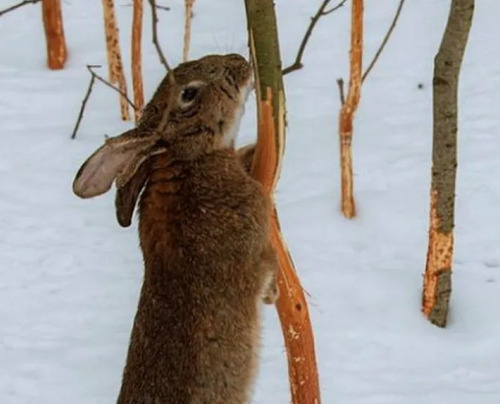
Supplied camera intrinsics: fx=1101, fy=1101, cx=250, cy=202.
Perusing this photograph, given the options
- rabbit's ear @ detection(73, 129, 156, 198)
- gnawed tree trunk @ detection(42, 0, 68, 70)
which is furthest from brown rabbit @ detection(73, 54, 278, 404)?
gnawed tree trunk @ detection(42, 0, 68, 70)

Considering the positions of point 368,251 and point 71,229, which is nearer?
point 368,251

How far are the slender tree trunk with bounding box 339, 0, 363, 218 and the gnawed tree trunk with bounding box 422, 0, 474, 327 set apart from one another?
82cm

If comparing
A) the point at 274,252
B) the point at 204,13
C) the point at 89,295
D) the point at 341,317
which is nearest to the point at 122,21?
the point at 204,13

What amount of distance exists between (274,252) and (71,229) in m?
2.92

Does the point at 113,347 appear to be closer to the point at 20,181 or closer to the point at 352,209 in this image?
the point at 352,209

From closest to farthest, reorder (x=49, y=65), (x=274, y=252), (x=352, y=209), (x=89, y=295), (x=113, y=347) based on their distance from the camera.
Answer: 1. (x=274, y=252)
2. (x=113, y=347)
3. (x=89, y=295)
4. (x=352, y=209)
5. (x=49, y=65)

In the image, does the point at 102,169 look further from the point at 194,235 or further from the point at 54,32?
the point at 54,32

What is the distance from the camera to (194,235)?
9.88 feet

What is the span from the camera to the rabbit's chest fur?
2875 mm

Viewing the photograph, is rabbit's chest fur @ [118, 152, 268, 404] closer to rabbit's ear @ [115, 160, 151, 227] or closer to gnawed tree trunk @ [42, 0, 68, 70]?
rabbit's ear @ [115, 160, 151, 227]

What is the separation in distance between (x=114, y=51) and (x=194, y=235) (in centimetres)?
436

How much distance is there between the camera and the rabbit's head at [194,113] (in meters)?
3.06

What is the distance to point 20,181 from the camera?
253 inches

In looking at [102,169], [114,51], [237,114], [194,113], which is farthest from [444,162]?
[114,51]
